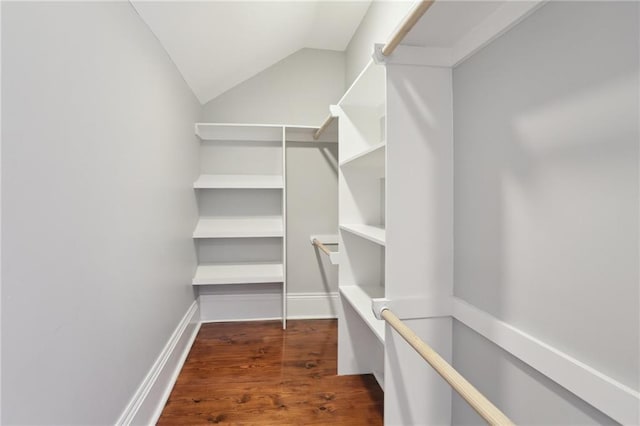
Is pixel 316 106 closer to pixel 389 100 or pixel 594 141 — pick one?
pixel 389 100

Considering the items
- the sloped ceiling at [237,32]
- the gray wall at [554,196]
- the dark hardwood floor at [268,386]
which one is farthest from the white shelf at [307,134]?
the dark hardwood floor at [268,386]

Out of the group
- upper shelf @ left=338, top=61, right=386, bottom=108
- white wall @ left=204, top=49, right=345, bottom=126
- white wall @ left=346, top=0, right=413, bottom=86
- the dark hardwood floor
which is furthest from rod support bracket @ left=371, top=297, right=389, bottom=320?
white wall @ left=204, top=49, right=345, bottom=126

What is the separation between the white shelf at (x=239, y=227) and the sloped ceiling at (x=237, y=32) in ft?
3.45

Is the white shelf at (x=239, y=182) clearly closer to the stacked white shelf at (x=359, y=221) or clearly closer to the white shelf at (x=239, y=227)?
the white shelf at (x=239, y=227)

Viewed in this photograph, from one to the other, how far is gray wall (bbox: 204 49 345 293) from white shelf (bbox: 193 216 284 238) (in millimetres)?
201

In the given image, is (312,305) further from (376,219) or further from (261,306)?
(376,219)

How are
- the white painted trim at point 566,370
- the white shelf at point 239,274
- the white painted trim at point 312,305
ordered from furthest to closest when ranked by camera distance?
1. the white painted trim at point 312,305
2. the white shelf at point 239,274
3. the white painted trim at point 566,370

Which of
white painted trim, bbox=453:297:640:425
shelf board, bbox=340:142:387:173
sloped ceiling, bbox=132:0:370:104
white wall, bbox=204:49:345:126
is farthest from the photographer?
white wall, bbox=204:49:345:126

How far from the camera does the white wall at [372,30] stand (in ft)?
5.42

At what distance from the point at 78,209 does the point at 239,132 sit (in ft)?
6.06

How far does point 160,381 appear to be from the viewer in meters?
1.58

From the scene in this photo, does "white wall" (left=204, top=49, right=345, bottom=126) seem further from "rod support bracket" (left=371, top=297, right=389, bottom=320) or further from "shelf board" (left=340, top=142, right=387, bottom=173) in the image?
"rod support bracket" (left=371, top=297, right=389, bottom=320)

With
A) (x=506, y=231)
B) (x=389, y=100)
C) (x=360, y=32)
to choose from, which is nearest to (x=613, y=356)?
(x=506, y=231)

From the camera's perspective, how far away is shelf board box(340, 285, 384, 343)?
1.33m
